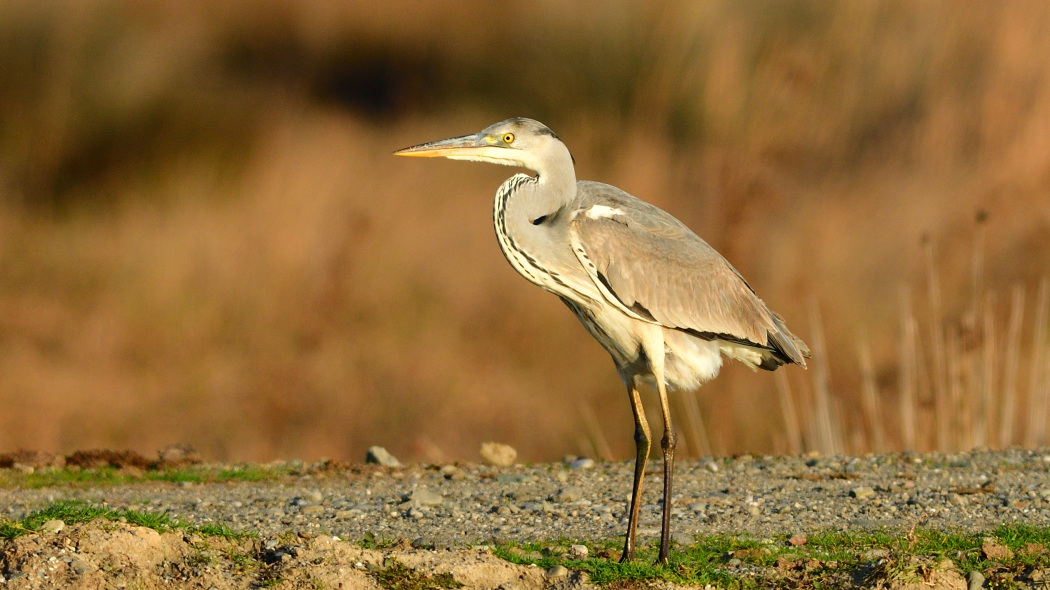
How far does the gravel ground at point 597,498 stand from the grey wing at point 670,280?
3.18 feet

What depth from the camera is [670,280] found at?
22.8 ft

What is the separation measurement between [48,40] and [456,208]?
19.7ft

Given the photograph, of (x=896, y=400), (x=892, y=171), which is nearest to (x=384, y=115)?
(x=892, y=171)

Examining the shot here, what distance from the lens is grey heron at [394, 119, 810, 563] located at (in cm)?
666

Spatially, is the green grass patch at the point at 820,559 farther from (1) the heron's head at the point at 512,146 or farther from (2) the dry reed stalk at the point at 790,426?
(2) the dry reed stalk at the point at 790,426

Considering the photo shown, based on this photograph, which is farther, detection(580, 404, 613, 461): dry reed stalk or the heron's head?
detection(580, 404, 613, 461): dry reed stalk

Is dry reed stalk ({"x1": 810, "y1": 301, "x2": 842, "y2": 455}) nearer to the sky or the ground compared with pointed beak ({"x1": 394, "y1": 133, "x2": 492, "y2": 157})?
nearer to the sky

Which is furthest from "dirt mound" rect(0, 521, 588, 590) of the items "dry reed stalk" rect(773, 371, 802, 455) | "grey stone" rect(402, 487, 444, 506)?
"dry reed stalk" rect(773, 371, 802, 455)

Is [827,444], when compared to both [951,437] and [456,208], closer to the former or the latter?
[951,437]

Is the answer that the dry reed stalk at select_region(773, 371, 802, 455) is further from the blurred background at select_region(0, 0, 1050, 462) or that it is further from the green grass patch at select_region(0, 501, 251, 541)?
the green grass patch at select_region(0, 501, 251, 541)

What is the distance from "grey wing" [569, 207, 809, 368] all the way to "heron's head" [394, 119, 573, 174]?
0.36m

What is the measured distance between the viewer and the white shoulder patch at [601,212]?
688 centimetres

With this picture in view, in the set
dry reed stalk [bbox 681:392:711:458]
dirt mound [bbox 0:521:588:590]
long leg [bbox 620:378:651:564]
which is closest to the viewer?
dirt mound [bbox 0:521:588:590]

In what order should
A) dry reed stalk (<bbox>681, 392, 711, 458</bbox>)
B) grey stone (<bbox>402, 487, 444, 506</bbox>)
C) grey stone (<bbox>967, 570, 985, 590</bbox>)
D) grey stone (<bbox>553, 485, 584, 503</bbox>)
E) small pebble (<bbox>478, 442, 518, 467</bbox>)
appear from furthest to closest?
1. dry reed stalk (<bbox>681, 392, 711, 458</bbox>)
2. small pebble (<bbox>478, 442, 518, 467</bbox>)
3. grey stone (<bbox>553, 485, 584, 503</bbox>)
4. grey stone (<bbox>402, 487, 444, 506</bbox>)
5. grey stone (<bbox>967, 570, 985, 590</bbox>)
